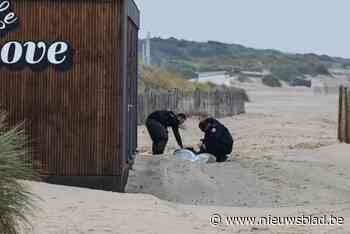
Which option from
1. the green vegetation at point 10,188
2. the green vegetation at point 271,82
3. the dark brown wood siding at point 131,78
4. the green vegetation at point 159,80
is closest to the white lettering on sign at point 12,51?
the dark brown wood siding at point 131,78

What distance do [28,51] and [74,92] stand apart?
0.85m

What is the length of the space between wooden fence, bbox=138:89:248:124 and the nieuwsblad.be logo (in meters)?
19.4

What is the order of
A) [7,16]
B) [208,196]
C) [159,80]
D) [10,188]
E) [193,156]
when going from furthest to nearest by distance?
[159,80], [193,156], [208,196], [7,16], [10,188]

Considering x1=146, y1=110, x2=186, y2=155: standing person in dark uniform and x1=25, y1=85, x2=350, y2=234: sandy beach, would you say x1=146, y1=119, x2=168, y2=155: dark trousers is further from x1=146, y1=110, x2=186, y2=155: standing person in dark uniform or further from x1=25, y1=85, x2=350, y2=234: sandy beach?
x1=25, y1=85, x2=350, y2=234: sandy beach

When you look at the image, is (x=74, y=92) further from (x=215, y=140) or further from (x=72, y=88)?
(x=215, y=140)

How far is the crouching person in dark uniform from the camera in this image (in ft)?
61.4

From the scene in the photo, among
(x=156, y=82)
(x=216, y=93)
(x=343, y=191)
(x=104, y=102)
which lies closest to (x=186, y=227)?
(x=104, y=102)

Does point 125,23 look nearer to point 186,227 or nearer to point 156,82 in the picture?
point 186,227

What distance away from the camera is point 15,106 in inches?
558

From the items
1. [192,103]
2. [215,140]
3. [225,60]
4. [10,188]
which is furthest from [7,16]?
[225,60]

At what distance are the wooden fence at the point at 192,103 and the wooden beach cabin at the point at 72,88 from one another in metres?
19.3

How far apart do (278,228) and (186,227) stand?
3.43 ft

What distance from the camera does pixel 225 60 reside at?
159 m

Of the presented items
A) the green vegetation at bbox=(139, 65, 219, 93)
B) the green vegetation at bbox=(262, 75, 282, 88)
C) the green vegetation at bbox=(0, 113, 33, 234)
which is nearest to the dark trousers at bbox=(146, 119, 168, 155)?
the green vegetation at bbox=(0, 113, 33, 234)
